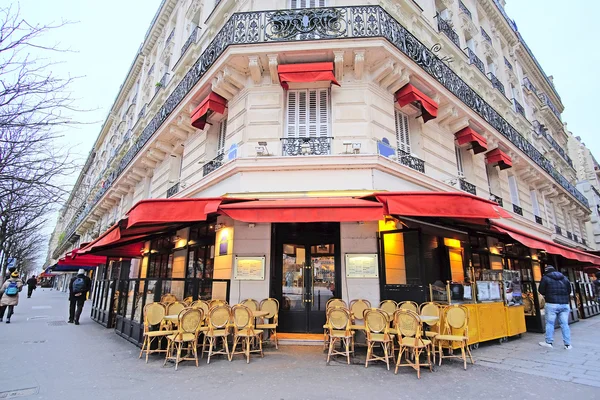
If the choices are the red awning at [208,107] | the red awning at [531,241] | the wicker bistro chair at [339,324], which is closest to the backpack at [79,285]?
the red awning at [208,107]

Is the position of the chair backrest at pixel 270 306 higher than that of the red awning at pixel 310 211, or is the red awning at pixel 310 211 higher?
the red awning at pixel 310 211

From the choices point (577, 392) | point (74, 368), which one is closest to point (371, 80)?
point (577, 392)

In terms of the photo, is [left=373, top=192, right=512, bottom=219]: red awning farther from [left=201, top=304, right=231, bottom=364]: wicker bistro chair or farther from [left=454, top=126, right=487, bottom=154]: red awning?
[left=454, top=126, right=487, bottom=154]: red awning

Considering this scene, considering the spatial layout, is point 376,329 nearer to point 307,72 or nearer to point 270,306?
point 270,306

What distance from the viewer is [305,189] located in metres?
7.85

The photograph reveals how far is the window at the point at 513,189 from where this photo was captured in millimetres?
14045

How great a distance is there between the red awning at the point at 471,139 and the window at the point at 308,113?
523cm

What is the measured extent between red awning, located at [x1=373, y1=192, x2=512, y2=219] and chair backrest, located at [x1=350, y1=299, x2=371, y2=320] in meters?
2.33

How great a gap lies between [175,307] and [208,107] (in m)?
5.47

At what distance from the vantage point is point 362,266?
762 cm

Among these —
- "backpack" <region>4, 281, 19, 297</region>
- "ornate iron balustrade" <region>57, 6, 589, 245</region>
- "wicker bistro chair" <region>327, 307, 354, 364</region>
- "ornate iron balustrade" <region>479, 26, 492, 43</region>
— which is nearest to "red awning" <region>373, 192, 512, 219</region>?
"wicker bistro chair" <region>327, 307, 354, 364</region>

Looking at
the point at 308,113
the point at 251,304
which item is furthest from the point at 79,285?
the point at 308,113

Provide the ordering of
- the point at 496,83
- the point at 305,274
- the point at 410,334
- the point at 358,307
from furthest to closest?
the point at 496,83, the point at 305,274, the point at 358,307, the point at 410,334

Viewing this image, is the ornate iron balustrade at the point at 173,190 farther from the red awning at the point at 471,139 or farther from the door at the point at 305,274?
the red awning at the point at 471,139
